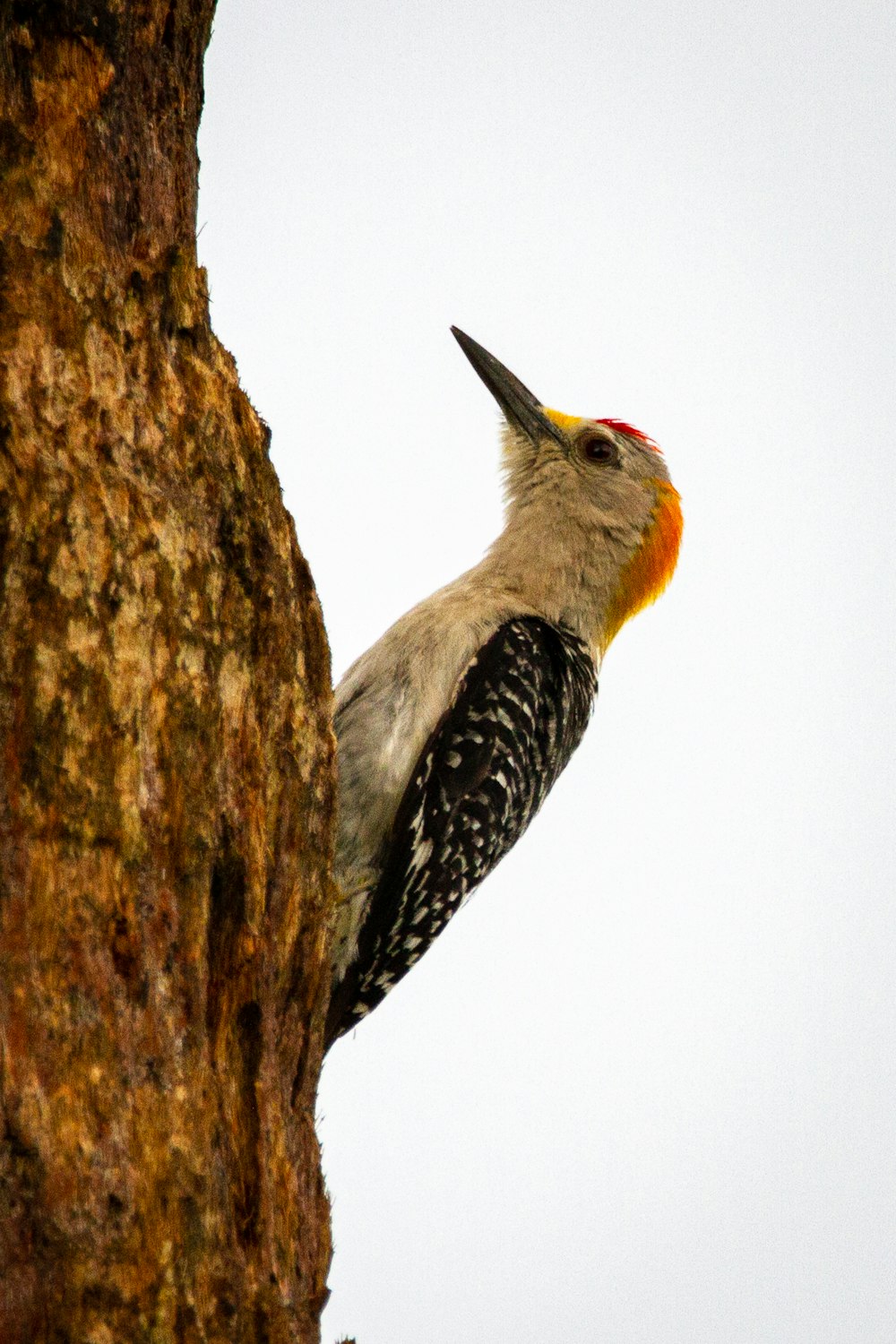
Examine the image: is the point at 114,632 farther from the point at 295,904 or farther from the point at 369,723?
the point at 369,723

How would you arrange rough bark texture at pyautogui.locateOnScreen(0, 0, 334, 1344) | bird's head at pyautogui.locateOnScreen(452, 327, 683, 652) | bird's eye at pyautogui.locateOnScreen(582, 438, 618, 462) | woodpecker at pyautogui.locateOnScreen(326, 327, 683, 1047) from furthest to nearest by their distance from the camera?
bird's eye at pyautogui.locateOnScreen(582, 438, 618, 462)
bird's head at pyautogui.locateOnScreen(452, 327, 683, 652)
woodpecker at pyautogui.locateOnScreen(326, 327, 683, 1047)
rough bark texture at pyautogui.locateOnScreen(0, 0, 334, 1344)

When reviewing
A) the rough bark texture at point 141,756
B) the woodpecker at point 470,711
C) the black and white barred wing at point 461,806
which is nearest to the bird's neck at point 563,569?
the woodpecker at point 470,711

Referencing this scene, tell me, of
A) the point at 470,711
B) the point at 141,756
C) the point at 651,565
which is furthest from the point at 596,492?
the point at 141,756

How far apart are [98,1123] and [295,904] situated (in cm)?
89

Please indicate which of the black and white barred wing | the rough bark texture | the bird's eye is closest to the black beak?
the bird's eye

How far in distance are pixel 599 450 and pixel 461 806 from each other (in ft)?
7.66

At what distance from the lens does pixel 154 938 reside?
279cm

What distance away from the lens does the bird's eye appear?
22.1ft

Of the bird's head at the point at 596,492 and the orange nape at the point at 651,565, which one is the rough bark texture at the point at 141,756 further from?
the orange nape at the point at 651,565

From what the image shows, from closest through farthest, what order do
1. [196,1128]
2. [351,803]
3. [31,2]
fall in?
[196,1128], [31,2], [351,803]

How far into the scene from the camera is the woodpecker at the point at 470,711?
5.02m

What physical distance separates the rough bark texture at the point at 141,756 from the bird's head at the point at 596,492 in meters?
3.05

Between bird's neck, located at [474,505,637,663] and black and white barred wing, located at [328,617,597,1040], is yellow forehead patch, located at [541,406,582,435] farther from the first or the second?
black and white barred wing, located at [328,617,597,1040]

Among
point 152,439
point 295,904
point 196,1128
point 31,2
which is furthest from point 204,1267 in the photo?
point 31,2
